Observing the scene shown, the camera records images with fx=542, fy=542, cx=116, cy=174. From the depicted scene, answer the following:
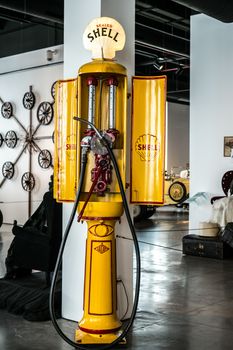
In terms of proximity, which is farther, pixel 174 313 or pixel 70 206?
pixel 174 313

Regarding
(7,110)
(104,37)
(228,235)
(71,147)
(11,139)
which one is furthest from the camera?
(7,110)

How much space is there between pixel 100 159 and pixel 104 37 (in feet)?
2.88

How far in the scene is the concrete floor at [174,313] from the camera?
3.98m

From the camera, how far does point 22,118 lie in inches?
464

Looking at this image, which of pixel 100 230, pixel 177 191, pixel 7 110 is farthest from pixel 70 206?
pixel 177 191

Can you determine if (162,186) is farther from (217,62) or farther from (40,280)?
(217,62)

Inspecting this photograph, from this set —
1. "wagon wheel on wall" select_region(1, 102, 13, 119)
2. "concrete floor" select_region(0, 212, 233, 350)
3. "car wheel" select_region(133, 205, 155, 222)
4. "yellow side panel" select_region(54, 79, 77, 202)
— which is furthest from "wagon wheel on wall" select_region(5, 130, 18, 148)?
"yellow side panel" select_region(54, 79, 77, 202)

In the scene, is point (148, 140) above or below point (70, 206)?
above

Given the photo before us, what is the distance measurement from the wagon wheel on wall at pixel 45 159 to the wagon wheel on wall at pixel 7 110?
1.44 metres

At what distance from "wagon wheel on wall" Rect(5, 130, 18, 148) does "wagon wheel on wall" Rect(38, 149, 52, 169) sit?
932 mm

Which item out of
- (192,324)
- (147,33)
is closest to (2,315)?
(192,324)

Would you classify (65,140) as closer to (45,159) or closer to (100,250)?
(100,250)

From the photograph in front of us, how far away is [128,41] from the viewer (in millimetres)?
4598

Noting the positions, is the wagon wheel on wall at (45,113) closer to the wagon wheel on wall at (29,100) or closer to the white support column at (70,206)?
the wagon wheel on wall at (29,100)
